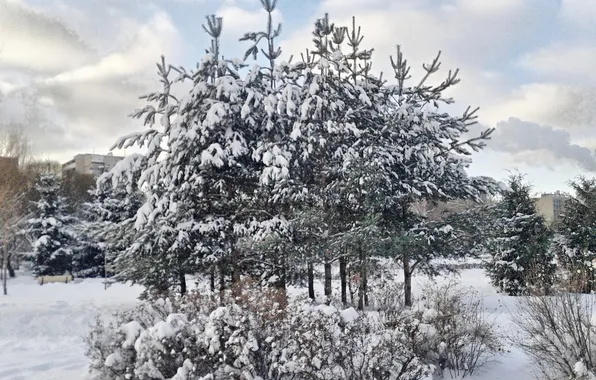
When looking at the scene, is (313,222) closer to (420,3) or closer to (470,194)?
(470,194)

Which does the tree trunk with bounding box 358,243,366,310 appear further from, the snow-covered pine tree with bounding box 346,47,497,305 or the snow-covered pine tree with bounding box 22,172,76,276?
the snow-covered pine tree with bounding box 22,172,76,276

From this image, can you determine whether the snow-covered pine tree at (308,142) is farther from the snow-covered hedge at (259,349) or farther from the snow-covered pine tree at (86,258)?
the snow-covered pine tree at (86,258)

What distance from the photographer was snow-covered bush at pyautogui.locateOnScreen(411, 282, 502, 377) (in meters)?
6.83

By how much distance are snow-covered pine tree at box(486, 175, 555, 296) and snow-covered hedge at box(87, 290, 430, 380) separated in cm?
1287

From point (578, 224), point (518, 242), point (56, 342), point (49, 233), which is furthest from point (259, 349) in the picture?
point (49, 233)

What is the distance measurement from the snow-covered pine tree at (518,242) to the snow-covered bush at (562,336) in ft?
36.6

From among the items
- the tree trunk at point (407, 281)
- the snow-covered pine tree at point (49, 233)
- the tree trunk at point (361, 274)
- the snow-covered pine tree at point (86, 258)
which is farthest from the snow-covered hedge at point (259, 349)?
the snow-covered pine tree at point (86, 258)

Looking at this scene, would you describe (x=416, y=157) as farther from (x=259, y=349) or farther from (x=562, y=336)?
(x=259, y=349)

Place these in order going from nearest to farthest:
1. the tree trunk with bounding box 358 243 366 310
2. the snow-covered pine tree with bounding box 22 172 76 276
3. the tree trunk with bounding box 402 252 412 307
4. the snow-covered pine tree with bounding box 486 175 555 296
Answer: the tree trunk with bounding box 358 243 366 310 → the tree trunk with bounding box 402 252 412 307 → the snow-covered pine tree with bounding box 486 175 555 296 → the snow-covered pine tree with bounding box 22 172 76 276

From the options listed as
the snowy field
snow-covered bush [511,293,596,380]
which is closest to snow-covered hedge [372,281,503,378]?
the snowy field

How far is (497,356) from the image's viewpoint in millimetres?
7906

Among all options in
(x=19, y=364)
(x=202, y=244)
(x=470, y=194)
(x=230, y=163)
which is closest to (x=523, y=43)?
(x=470, y=194)

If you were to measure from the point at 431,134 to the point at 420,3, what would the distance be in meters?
3.53

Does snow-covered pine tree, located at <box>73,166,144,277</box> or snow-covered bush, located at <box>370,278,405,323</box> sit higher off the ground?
snow-covered pine tree, located at <box>73,166,144,277</box>
